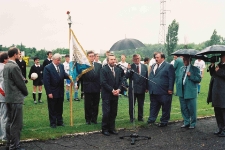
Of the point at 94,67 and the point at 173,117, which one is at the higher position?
the point at 94,67

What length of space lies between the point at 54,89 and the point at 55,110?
66 cm

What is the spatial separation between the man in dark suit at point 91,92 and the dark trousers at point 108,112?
1.21 m

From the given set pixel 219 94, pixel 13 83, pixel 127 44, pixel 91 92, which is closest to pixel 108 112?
pixel 91 92

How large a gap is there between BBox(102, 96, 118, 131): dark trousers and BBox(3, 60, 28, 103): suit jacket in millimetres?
2464

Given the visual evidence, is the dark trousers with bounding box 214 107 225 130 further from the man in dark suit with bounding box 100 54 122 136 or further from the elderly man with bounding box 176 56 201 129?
the man in dark suit with bounding box 100 54 122 136

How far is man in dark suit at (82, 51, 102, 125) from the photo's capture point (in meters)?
9.76

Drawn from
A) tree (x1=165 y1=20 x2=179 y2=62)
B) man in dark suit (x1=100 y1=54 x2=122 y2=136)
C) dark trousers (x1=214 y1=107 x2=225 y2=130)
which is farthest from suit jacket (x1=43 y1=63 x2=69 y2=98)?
tree (x1=165 y1=20 x2=179 y2=62)

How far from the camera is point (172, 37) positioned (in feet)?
177

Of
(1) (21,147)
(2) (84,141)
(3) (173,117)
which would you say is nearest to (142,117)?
(3) (173,117)

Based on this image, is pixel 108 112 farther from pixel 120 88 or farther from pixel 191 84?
pixel 191 84

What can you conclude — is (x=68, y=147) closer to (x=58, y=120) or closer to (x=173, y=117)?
(x=58, y=120)

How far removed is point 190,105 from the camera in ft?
30.4

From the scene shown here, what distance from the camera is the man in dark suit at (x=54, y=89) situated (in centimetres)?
915

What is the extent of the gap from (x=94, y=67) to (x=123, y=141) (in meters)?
3.07
